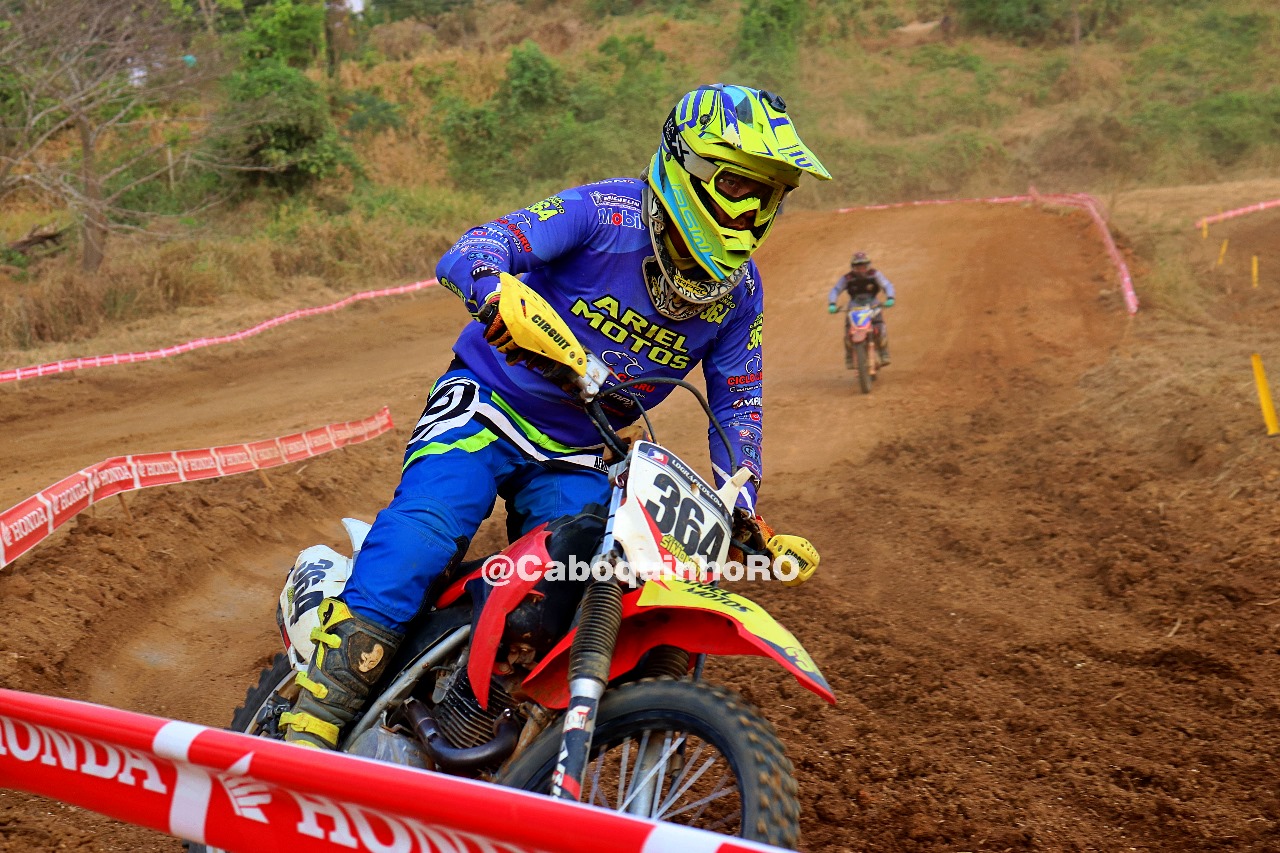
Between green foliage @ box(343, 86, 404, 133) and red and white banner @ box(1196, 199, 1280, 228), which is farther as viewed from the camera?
green foliage @ box(343, 86, 404, 133)

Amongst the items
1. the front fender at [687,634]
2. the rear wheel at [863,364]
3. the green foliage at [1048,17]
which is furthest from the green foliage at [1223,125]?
the front fender at [687,634]

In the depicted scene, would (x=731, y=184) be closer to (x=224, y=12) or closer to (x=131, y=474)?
(x=131, y=474)

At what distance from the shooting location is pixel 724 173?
3.09 metres

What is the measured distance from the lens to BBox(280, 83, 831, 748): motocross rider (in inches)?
115

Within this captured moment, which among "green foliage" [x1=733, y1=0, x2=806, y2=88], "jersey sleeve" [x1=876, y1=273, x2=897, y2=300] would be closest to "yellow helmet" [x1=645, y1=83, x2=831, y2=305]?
"jersey sleeve" [x1=876, y1=273, x2=897, y2=300]

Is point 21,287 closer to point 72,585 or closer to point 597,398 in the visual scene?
point 72,585

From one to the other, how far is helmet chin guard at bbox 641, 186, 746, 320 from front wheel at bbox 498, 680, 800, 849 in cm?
128

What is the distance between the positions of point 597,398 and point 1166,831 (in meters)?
2.15

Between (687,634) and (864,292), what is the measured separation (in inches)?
484

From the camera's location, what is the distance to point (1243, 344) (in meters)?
11.7

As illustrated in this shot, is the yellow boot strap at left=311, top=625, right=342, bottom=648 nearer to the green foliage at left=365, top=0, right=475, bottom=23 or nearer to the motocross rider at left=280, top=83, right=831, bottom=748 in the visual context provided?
the motocross rider at left=280, top=83, right=831, bottom=748

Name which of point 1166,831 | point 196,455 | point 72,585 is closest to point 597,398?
point 1166,831

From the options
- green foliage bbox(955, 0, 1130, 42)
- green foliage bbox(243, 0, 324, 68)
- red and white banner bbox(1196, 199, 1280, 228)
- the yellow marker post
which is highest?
green foliage bbox(243, 0, 324, 68)

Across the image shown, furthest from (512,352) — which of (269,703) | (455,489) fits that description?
(269,703)
